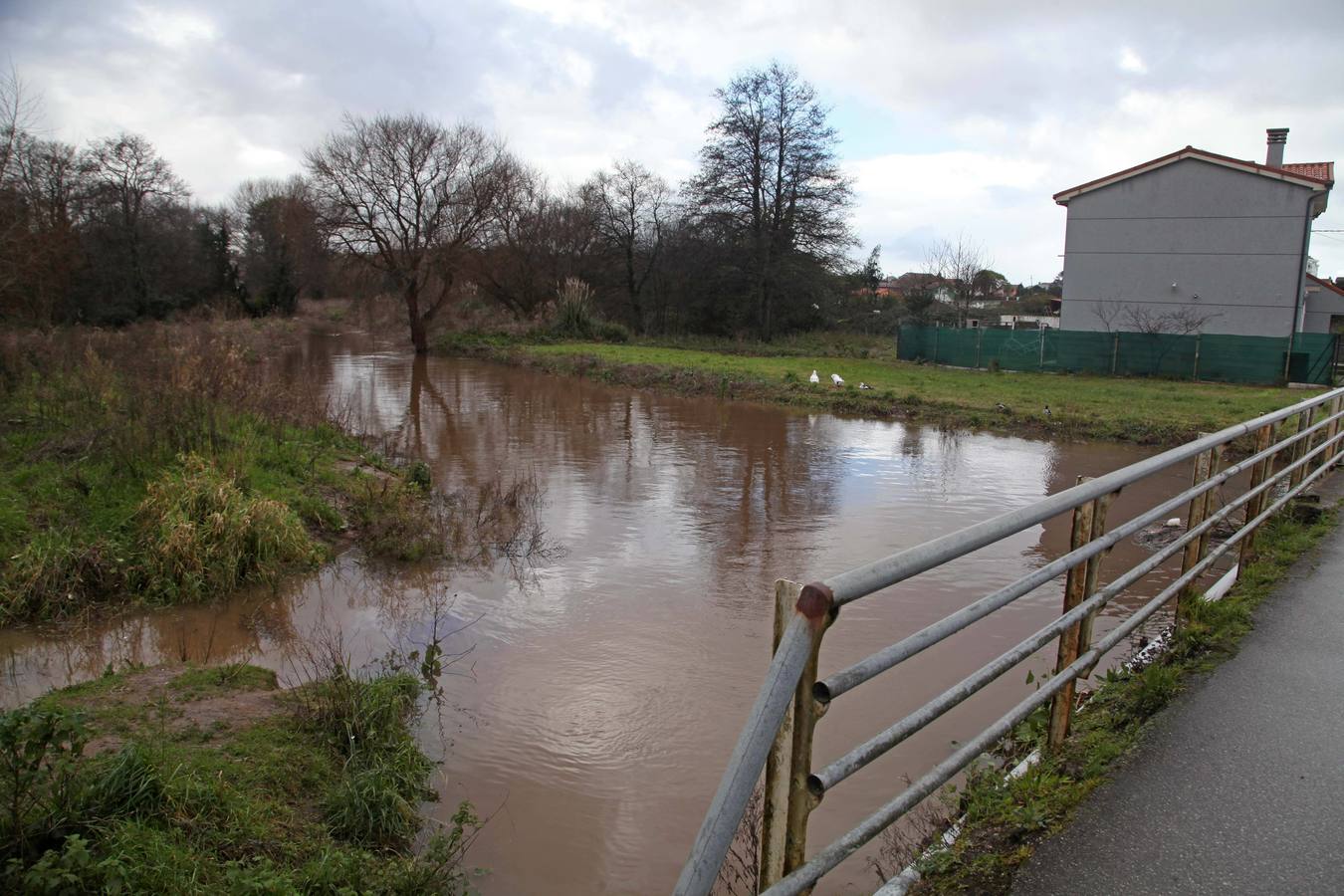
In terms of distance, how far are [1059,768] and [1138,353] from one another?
93.9 ft

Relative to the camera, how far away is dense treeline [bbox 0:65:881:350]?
116 feet

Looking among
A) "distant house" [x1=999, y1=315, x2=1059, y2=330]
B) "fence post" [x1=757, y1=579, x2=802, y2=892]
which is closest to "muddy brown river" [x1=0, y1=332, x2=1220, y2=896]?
"fence post" [x1=757, y1=579, x2=802, y2=892]

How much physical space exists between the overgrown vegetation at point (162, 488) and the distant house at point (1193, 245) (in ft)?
90.0

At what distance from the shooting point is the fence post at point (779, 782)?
188 cm

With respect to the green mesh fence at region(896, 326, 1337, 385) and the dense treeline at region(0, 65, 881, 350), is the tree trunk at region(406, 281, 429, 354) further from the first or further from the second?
the green mesh fence at region(896, 326, 1337, 385)

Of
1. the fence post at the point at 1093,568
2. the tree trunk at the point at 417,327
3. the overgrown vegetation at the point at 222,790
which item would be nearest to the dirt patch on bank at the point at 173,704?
the overgrown vegetation at the point at 222,790

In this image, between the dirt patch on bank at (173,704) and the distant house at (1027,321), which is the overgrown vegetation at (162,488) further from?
the distant house at (1027,321)

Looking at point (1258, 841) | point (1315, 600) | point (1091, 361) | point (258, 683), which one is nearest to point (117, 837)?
point (258, 683)

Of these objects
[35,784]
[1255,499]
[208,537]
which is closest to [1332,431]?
[1255,499]

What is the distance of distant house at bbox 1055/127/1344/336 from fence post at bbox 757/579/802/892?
3153 cm

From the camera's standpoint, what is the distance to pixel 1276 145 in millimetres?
32125

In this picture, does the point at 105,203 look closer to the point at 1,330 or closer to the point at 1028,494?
the point at 1,330

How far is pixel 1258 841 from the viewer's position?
2758 millimetres

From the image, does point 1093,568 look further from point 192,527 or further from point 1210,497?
point 192,527
